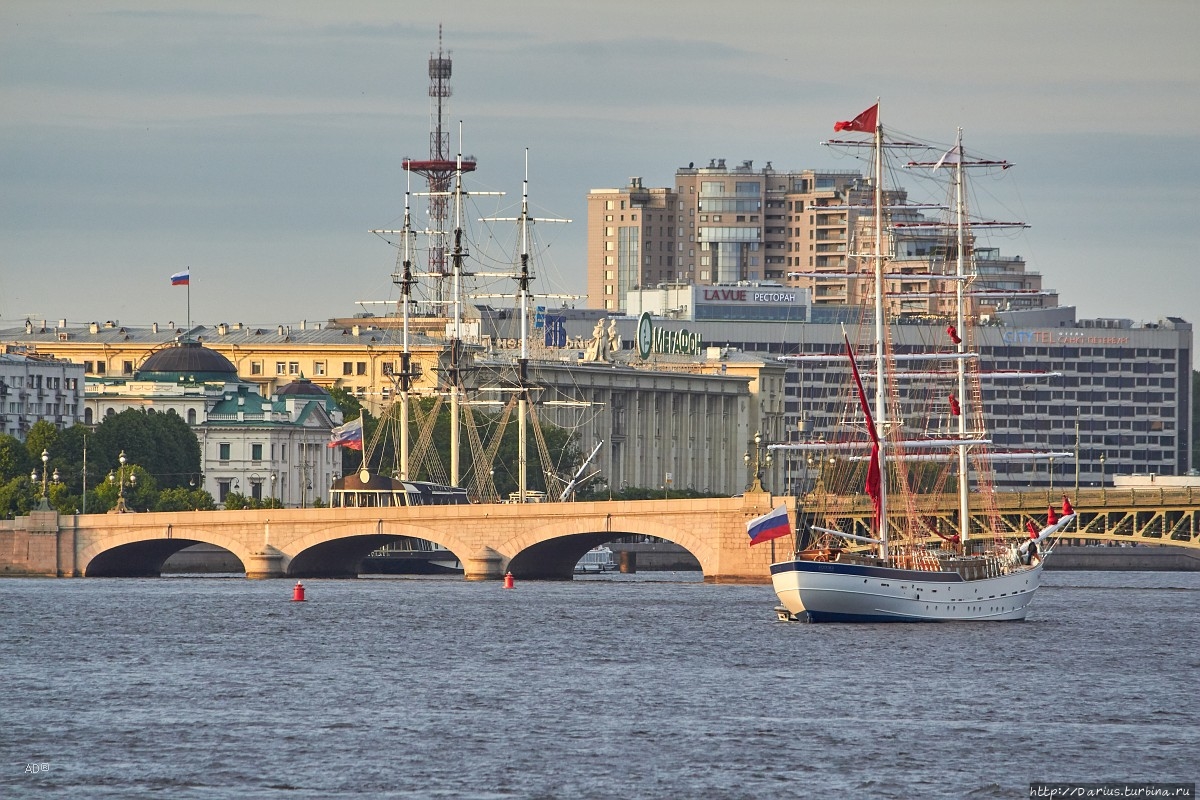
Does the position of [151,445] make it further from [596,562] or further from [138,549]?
[138,549]

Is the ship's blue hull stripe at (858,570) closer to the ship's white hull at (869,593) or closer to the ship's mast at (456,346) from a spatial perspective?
the ship's white hull at (869,593)

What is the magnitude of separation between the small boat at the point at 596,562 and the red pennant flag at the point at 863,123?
69238mm

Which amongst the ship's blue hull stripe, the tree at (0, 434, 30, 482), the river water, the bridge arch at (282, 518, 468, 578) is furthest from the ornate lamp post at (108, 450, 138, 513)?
the ship's blue hull stripe

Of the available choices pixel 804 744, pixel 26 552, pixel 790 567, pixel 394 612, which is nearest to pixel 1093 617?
pixel 790 567

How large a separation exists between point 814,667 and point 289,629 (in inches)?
941

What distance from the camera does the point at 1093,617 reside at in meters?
112

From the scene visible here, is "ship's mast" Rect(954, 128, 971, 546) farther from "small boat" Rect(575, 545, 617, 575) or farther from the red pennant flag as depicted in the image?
"small boat" Rect(575, 545, 617, 575)

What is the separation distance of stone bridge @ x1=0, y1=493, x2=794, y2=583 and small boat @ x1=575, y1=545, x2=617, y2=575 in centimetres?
2381

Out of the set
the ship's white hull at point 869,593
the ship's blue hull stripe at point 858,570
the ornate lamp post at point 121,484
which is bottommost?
the ship's white hull at point 869,593

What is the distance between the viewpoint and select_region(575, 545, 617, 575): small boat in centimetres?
17738

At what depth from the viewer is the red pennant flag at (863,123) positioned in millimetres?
110062

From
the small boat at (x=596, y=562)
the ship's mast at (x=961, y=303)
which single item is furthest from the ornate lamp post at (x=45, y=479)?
the ship's mast at (x=961, y=303)

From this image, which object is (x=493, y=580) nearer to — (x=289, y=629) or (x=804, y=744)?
(x=289, y=629)

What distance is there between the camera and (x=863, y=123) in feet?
363
